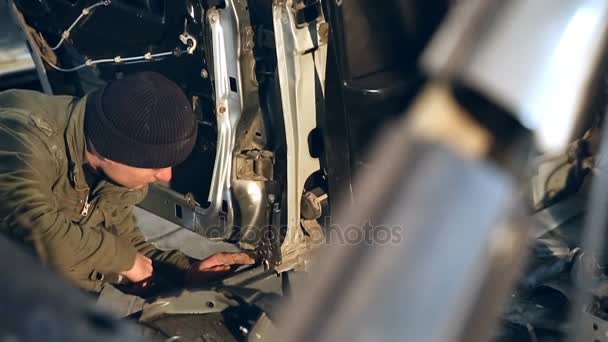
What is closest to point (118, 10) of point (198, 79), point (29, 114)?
point (198, 79)

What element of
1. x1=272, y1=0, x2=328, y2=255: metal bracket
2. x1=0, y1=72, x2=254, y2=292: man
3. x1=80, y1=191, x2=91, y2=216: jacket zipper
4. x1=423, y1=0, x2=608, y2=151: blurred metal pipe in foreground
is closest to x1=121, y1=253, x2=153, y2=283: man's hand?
x1=0, y1=72, x2=254, y2=292: man

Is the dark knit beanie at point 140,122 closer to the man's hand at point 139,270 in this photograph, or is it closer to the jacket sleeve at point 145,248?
the man's hand at point 139,270

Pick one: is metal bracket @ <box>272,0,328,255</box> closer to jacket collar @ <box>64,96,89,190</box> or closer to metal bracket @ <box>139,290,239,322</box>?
metal bracket @ <box>139,290,239,322</box>

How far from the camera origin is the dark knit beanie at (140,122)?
299 cm

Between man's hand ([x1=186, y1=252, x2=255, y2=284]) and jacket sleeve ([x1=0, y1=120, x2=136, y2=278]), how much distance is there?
339mm

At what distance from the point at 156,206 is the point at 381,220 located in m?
3.18

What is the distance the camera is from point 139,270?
3.39 m

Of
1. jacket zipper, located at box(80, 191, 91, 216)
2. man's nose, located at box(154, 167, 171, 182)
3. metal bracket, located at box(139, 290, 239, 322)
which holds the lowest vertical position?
metal bracket, located at box(139, 290, 239, 322)

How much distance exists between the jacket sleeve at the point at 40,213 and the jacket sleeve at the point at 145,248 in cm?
37

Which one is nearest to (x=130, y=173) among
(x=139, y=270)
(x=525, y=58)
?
(x=139, y=270)

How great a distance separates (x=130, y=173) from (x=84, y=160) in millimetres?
197

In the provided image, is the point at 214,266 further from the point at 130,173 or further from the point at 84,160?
the point at 84,160

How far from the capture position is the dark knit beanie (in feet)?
9.80

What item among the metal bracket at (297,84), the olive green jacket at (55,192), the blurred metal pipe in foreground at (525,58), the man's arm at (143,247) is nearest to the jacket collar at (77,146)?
the olive green jacket at (55,192)
